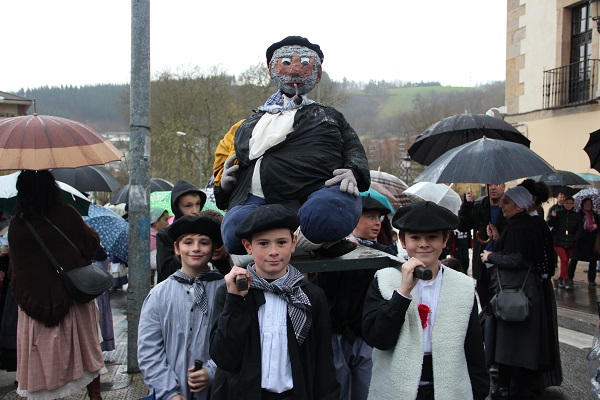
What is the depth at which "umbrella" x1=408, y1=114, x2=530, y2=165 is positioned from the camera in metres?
5.33

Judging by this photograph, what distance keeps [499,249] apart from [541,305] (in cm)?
58

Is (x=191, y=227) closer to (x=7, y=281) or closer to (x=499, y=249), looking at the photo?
(x=7, y=281)

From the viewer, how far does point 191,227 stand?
10.4 ft

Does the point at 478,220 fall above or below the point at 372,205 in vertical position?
below

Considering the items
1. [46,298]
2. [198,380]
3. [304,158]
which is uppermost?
[304,158]

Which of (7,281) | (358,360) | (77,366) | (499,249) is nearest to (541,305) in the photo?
(499,249)

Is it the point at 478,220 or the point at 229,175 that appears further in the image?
the point at 478,220

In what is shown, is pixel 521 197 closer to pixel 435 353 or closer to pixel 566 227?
pixel 435 353

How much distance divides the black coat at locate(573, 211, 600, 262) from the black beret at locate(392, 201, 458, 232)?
9.11 meters

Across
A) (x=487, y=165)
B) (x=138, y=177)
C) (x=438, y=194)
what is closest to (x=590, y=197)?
(x=438, y=194)

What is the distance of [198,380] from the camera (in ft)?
9.40

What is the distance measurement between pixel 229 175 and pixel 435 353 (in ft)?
4.39

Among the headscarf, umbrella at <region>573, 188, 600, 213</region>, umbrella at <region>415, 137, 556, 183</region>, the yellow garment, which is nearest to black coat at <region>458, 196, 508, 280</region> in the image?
the headscarf

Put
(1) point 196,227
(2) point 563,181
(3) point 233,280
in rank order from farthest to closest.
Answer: (2) point 563,181, (1) point 196,227, (3) point 233,280
